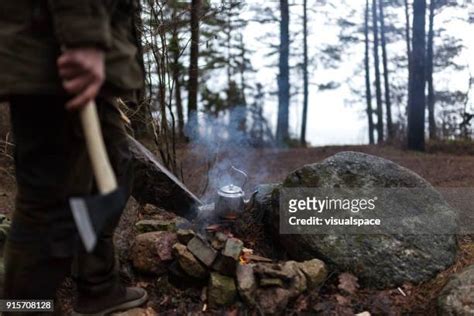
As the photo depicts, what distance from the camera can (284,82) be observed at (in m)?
18.2

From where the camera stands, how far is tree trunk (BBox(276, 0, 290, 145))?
16.3 metres

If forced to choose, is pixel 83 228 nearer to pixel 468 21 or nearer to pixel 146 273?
pixel 146 273

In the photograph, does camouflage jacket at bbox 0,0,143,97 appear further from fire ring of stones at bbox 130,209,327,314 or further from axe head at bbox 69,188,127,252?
fire ring of stones at bbox 130,209,327,314

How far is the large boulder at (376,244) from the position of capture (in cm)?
228

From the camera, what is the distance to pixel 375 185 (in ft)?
8.50

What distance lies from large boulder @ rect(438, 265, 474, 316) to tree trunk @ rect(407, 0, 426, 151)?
8.38 metres

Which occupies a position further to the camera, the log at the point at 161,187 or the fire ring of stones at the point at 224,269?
the log at the point at 161,187

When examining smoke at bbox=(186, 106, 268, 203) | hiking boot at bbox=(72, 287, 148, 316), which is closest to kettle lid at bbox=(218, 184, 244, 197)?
smoke at bbox=(186, 106, 268, 203)

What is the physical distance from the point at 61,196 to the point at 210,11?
2436mm

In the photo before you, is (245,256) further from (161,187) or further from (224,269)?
(161,187)

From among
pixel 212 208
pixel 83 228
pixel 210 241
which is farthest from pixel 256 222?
pixel 83 228

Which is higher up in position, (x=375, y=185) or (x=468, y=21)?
(x=468, y=21)

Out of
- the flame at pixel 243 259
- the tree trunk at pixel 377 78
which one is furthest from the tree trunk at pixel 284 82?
the flame at pixel 243 259

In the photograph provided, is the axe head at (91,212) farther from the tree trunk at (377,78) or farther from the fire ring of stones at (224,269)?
the tree trunk at (377,78)
